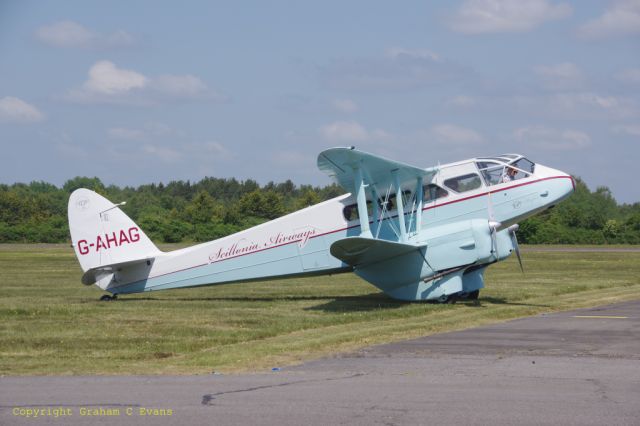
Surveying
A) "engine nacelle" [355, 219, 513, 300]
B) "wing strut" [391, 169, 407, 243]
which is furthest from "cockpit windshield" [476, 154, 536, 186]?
"wing strut" [391, 169, 407, 243]

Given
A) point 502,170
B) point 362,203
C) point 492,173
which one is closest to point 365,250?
point 362,203

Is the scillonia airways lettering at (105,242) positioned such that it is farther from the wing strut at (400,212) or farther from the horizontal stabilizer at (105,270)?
the wing strut at (400,212)

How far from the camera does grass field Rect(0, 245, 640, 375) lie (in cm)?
1262

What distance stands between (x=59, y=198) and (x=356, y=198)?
8718cm

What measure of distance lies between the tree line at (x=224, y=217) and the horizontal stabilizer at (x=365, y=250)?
41100mm

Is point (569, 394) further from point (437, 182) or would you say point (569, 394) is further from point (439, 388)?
point (437, 182)

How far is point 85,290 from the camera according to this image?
86.1 ft

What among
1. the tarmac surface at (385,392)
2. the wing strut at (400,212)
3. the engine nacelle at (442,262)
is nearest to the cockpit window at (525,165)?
the engine nacelle at (442,262)

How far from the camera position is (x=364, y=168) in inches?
769

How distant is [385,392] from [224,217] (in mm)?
74180

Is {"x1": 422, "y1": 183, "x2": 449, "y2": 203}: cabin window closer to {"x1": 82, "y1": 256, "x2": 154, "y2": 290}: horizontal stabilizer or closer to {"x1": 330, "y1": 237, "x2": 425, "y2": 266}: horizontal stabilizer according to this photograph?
{"x1": 330, "y1": 237, "x2": 425, "y2": 266}: horizontal stabilizer

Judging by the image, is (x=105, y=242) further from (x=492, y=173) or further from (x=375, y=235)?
(x=492, y=173)

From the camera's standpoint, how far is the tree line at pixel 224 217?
7038 centimetres

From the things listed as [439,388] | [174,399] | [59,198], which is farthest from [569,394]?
[59,198]
